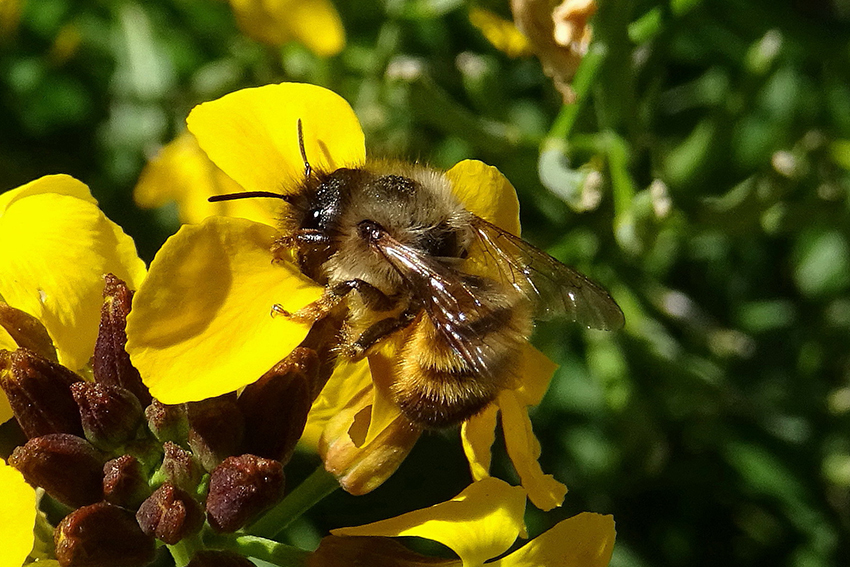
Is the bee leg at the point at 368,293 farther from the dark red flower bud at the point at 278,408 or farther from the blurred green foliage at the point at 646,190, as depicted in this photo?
the blurred green foliage at the point at 646,190

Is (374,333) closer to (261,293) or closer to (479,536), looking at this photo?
(261,293)

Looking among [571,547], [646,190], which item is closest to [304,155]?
[571,547]

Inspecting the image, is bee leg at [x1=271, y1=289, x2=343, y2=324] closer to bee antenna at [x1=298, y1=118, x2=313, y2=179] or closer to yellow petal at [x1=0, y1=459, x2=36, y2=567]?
bee antenna at [x1=298, y1=118, x2=313, y2=179]

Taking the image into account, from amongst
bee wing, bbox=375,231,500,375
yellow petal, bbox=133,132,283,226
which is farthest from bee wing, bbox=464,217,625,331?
yellow petal, bbox=133,132,283,226

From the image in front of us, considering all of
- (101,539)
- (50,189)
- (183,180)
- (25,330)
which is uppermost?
(50,189)

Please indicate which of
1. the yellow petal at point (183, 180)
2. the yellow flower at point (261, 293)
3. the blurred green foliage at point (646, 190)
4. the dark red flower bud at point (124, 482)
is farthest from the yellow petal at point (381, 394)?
the yellow petal at point (183, 180)

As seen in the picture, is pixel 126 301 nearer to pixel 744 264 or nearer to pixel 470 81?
pixel 470 81
